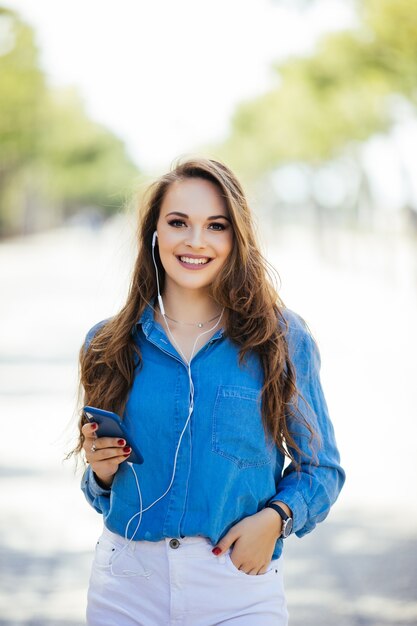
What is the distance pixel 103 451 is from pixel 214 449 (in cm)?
28

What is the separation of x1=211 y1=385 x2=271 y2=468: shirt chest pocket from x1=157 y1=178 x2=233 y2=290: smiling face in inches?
13.9

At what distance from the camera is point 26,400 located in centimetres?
902

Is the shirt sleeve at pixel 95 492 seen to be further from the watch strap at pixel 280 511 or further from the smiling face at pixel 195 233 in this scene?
the smiling face at pixel 195 233

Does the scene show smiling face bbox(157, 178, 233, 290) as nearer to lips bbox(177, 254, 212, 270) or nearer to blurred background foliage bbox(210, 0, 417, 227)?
lips bbox(177, 254, 212, 270)

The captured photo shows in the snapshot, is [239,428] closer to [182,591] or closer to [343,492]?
[182,591]

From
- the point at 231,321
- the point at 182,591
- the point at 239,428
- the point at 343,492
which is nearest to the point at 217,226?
the point at 231,321

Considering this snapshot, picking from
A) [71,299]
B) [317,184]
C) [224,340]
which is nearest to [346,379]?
[224,340]

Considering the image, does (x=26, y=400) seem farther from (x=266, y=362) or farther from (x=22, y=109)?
(x=22, y=109)

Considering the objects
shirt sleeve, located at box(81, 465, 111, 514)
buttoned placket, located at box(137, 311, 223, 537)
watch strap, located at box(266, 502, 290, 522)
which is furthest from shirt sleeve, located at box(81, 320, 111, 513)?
watch strap, located at box(266, 502, 290, 522)

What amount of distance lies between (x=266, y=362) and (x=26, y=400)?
6822 mm

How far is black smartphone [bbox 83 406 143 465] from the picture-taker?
7.63ft

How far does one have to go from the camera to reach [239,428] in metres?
2.43

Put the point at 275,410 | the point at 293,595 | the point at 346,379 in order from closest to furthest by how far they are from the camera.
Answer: the point at 275,410 < the point at 293,595 < the point at 346,379

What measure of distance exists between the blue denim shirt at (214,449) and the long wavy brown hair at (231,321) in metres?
0.03
